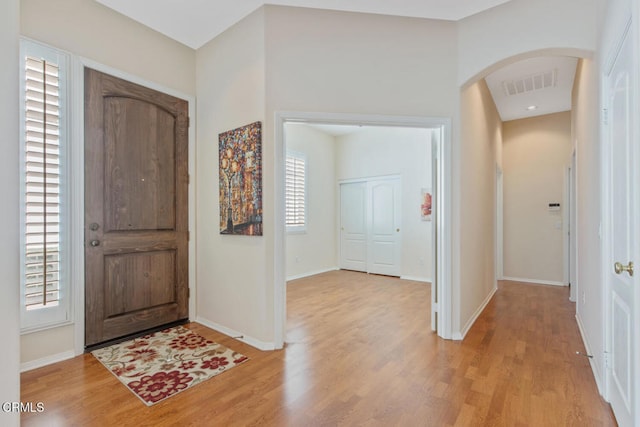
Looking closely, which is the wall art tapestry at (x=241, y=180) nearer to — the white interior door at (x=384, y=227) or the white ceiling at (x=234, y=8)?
the white ceiling at (x=234, y=8)

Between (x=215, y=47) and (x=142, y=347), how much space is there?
3094mm

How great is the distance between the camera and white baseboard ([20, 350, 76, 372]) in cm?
241

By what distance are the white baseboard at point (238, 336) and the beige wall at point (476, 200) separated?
182cm

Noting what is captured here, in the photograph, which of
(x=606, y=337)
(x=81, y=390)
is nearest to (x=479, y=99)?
(x=606, y=337)

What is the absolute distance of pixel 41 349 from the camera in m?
2.49

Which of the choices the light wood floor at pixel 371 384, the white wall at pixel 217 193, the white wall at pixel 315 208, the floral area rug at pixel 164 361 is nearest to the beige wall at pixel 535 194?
the light wood floor at pixel 371 384

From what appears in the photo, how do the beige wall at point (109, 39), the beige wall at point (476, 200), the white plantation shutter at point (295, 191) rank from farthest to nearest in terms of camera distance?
the white plantation shutter at point (295, 191) → the beige wall at point (476, 200) → the beige wall at point (109, 39)

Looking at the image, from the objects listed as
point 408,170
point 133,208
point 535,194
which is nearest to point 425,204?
point 408,170

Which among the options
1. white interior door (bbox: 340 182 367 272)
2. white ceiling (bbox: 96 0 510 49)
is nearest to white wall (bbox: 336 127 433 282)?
white interior door (bbox: 340 182 367 272)

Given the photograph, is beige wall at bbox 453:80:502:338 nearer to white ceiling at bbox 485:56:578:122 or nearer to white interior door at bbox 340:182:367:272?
white ceiling at bbox 485:56:578:122

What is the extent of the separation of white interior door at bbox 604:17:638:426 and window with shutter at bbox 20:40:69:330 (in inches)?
148

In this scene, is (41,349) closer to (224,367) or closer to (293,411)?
(224,367)

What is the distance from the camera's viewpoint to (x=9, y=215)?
102 centimetres

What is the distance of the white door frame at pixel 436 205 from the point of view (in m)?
2.81
